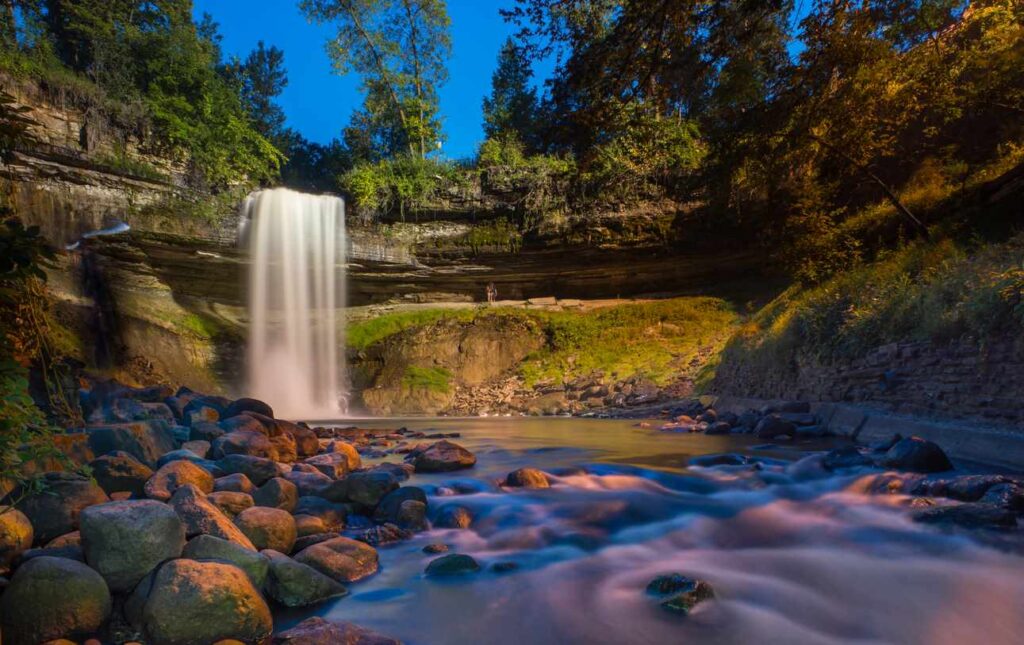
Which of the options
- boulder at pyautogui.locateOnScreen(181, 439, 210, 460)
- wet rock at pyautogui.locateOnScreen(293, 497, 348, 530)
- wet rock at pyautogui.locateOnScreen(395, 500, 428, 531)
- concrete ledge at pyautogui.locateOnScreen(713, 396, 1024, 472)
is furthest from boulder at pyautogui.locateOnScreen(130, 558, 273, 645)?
concrete ledge at pyautogui.locateOnScreen(713, 396, 1024, 472)

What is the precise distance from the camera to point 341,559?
368 centimetres

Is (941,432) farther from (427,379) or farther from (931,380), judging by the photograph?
(427,379)

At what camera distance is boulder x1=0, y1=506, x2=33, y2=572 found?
114 inches

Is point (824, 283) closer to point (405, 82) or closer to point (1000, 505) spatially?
point (1000, 505)

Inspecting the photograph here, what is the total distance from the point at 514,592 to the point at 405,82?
3031 cm

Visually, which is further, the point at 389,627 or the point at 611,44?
the point at 611,44

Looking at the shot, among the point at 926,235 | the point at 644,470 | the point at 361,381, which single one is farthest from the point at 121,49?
the point at 926,235

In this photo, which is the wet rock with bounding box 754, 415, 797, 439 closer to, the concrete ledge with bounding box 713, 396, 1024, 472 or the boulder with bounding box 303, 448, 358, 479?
the concrete ledge with bounding box 713, 396, 1024, 472

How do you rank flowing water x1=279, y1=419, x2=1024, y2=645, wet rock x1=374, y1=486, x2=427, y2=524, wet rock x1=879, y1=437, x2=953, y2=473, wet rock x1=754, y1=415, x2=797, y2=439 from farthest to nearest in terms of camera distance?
1. wet rock x1=754, y1=415, x2=797, y2=439
2. wet rock x1=879, y1=437, x2=953, y2=473
3. wet rock x1=374, y1=486, x2=427, y2=524
4. flowing water x1=279, y1=419, x2=1024, y2=645

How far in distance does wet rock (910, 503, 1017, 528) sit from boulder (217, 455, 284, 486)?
582 cm

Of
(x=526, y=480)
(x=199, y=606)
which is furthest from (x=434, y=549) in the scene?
(x=526, y=480)

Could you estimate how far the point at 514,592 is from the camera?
11.6 ft

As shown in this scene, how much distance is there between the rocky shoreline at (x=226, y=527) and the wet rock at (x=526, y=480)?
1 cm

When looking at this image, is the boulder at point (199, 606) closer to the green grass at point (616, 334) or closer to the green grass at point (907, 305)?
the green grass at point (907, 305)
